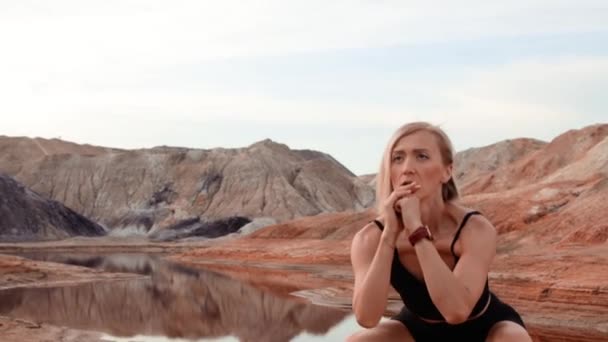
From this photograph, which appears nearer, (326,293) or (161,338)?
(161,338)

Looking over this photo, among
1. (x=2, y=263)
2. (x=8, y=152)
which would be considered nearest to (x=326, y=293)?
(x=2, y=263)

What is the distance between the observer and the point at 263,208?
4446 inches

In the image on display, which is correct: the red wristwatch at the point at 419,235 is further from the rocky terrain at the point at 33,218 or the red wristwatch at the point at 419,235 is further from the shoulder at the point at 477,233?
the rocky terrain at the point at 33,218

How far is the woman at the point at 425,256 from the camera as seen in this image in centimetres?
336

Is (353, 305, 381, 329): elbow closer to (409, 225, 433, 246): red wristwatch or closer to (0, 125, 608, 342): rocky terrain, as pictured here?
(409, 225, 433, 246): red wristwatch

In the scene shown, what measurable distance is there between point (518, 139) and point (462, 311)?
109 metres

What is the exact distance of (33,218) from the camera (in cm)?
10225

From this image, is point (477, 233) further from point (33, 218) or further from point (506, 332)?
point (33, 218)

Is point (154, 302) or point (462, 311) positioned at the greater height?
point (462, 311)

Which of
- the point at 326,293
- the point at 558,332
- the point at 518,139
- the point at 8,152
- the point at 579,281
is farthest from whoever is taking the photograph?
the point at 8,152

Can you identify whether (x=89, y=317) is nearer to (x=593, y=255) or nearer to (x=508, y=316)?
(x=593, y=255)

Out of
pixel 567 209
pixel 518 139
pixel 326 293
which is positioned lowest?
pixel 326 293

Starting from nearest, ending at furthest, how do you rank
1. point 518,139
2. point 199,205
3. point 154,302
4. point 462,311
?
point 462,311 < point 154,302 < point 518,139 < point 199,205

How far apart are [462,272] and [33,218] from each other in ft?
344
